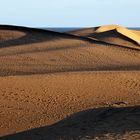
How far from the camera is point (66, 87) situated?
17.9 meters

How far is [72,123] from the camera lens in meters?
12.7

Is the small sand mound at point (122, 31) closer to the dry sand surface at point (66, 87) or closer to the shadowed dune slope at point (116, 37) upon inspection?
the shadowed dune slope at point (116, 37)

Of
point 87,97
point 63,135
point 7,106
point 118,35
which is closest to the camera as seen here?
point 63,135

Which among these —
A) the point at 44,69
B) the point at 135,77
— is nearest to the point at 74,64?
the point at 44,69

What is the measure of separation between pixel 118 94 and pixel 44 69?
5.41 m

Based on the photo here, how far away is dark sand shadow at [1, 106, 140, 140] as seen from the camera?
35.7 feet

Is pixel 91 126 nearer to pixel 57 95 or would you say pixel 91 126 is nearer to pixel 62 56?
pixel 57 95

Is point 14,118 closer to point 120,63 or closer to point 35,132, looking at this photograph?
point 35,132

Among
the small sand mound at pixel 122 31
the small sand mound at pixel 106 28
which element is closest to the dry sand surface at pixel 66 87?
the small sand mound at pixel 122 31

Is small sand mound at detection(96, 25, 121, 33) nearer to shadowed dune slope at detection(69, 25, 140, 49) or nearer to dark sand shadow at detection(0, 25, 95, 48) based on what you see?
shadowed dune slope at detection(69, 25, 140, 49)

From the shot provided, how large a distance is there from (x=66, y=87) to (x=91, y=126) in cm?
614

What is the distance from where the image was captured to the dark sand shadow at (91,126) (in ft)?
35.7

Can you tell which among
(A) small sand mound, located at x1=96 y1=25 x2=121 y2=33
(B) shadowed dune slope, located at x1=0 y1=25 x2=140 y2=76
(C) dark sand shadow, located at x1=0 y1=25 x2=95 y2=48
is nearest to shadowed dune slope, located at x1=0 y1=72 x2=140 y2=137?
(B) shadowed dune slope, located at x1=0 y1=25 x2=140 y2=76

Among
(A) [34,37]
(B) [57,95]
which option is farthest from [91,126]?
(A) [34,37]
